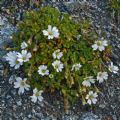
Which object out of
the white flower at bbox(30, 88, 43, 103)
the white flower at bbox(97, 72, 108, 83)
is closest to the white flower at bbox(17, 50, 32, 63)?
the white flower at bbox(30, 88, 43, 103)

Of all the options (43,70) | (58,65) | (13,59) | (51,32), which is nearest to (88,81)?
(58,65)

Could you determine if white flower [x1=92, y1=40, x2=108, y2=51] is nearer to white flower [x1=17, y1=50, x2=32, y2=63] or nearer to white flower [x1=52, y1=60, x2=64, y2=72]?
white flower [x1=52, y1=60, x2=64, y2=72]

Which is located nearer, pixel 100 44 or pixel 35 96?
pixel 35 96

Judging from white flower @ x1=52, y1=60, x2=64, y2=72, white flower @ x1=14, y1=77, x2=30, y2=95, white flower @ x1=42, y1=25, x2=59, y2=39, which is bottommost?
white flower @ x1=14, y1=77, x2=30, y2=95

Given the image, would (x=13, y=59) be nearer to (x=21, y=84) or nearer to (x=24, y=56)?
(x=24, y=56)

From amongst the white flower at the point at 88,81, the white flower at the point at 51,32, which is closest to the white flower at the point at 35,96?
the white flower at the point at 88,81

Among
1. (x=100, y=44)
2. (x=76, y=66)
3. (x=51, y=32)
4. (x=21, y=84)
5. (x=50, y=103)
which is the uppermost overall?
(x=51, y=32)

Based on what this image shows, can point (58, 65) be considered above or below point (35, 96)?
above

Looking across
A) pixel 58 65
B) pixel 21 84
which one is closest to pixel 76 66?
pixel 58 65

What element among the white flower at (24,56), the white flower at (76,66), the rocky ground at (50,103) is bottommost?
the rocky ground at (50,103)

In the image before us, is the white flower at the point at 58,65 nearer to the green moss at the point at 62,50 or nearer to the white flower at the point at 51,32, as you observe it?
the green moss at the point at 62,50

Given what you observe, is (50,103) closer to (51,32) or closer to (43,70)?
(43,70)

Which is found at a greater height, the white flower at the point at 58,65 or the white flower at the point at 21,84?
the white flower at the point at 58,65
